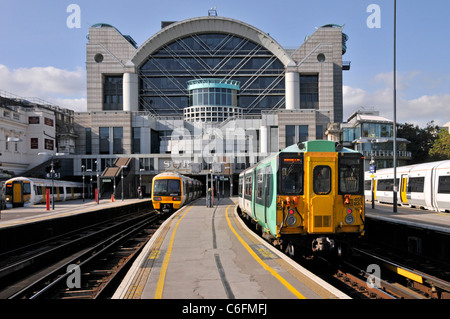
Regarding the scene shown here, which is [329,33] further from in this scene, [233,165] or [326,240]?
[326,240]

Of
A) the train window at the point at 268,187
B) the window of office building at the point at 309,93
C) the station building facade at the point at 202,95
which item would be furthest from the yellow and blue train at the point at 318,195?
the window of office building at the point at 309,93

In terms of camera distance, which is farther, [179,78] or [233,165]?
[179,78]

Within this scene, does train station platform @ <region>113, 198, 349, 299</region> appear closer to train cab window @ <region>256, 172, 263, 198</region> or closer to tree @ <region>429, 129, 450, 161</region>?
train cab window @ <region>256, 172, 263, 198</region>

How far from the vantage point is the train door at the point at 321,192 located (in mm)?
10883

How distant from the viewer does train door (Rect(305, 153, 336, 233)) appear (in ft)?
35.7

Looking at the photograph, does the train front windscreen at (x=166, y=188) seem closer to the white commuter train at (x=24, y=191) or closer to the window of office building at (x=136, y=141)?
the white commuter train at (x=24, y=191)

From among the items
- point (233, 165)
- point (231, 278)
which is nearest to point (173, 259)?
point (231, 278)

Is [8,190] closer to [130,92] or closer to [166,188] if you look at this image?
[166,188]

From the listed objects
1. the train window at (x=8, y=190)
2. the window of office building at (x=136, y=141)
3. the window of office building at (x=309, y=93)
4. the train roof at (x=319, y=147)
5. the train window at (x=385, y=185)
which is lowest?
the train window at (x=8, y=190)

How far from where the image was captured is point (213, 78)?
8819cm

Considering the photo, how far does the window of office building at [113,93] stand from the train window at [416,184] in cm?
7419

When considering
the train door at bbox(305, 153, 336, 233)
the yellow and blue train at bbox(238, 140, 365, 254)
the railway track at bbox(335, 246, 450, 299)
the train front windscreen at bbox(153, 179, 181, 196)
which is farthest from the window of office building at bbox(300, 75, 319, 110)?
the train door at bbox(305, 153, 336, 233)

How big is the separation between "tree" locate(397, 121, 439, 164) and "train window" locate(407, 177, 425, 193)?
2202 inches

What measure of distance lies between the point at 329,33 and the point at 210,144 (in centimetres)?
3944
